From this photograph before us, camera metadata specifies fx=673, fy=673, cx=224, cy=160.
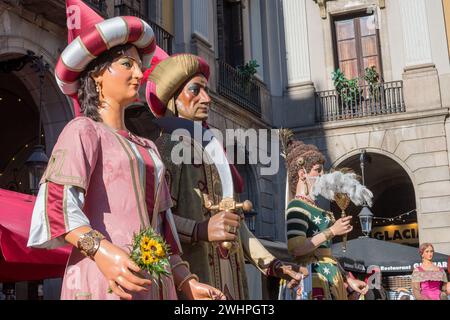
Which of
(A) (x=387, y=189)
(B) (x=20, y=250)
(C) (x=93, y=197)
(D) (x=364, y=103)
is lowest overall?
(B) (x=20, y=250)

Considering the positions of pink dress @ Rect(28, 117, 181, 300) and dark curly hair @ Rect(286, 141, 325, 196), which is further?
dark curly hair @ Rect(286, 141, 325, 196)

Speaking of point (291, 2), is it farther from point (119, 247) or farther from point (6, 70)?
point (119, 247)

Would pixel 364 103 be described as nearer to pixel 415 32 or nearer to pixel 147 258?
pixel 415 32

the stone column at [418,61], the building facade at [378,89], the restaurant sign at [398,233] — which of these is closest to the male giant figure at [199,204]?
the building facade at [378,89]

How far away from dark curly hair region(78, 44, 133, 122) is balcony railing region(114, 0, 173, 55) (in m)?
8.21

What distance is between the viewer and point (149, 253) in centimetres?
215

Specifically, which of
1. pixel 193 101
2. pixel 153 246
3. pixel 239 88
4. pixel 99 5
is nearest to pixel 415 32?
pixel 239 88

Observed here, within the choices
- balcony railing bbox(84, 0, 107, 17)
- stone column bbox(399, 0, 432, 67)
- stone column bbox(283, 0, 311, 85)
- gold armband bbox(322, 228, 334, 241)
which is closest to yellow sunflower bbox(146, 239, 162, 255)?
gold armband bbox(322, 228, 334, 241)

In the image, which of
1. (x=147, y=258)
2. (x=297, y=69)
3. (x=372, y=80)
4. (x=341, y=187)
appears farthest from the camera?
(x=297, y=69)

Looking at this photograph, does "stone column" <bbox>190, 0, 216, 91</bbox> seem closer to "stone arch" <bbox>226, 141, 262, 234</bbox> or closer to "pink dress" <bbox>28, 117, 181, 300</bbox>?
"stone arch" <bbox>226, 141, 262, 234</bbox>

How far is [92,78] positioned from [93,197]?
55cm

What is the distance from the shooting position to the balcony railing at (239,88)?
1466 cm

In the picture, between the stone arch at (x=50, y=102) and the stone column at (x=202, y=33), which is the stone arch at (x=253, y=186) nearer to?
the stone column at (x=202, y=33)

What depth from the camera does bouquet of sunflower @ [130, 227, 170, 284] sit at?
2.14m
